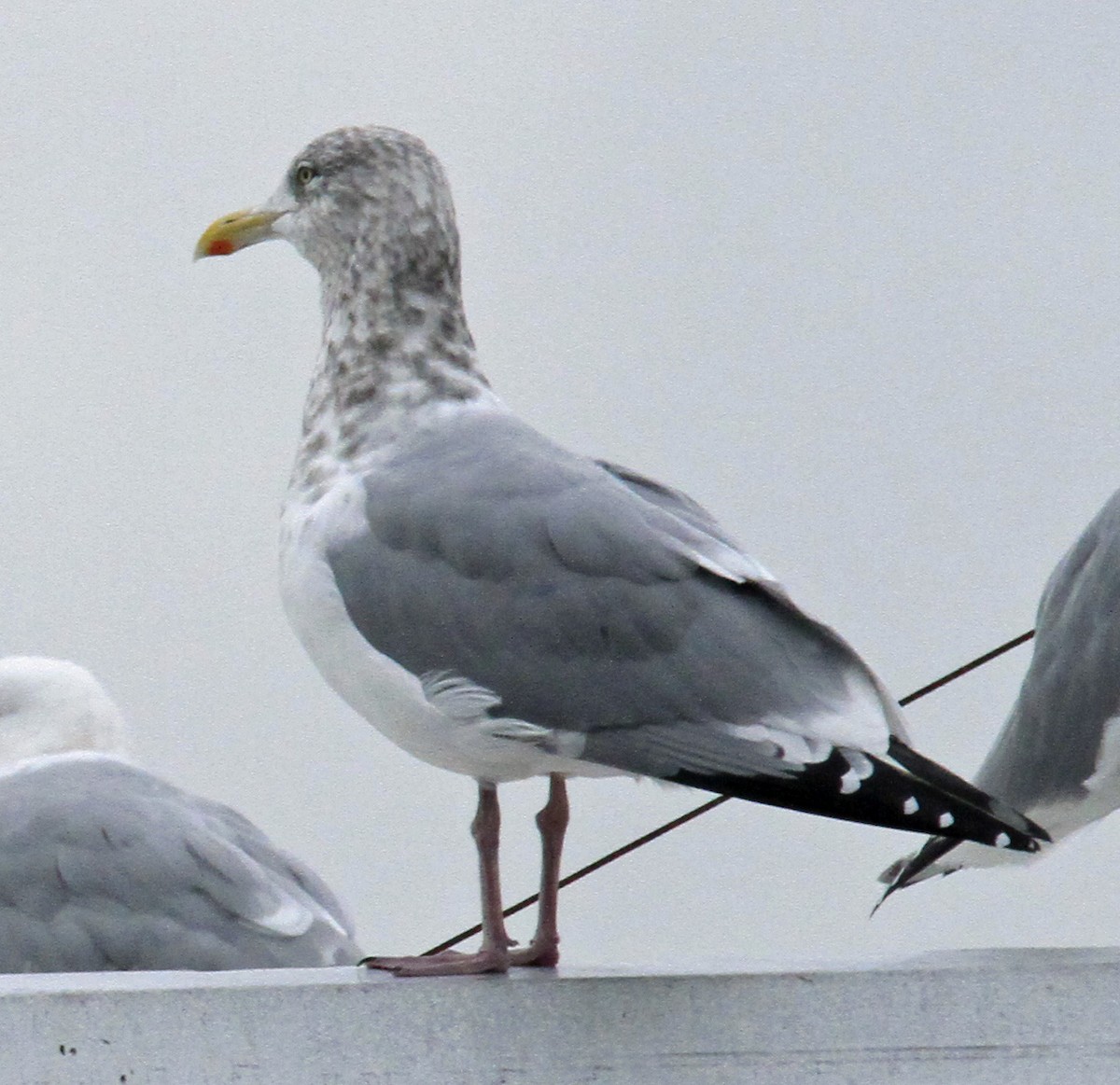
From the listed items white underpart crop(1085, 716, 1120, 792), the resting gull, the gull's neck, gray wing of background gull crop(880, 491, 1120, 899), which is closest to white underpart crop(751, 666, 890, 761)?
the gull's neck

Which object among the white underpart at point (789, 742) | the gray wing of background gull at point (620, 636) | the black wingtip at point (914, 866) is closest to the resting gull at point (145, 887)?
the black wingtip at point (914, 866)

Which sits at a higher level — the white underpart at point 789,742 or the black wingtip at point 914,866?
the white underpart at point 789,742

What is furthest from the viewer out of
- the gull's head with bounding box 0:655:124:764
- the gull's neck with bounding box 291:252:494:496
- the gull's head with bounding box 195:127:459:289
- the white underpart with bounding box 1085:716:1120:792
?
the gull's head with bounding box 0:655:124:764

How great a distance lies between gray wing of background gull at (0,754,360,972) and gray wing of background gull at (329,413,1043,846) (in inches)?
39.6


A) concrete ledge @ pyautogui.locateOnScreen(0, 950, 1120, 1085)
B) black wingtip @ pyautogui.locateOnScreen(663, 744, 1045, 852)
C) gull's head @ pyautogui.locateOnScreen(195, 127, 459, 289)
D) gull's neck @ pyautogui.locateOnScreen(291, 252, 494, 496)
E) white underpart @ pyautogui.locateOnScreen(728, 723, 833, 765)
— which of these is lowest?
concrete ledge @ pyautogui.locateOnScreen(0, 950, 1120, 1085)

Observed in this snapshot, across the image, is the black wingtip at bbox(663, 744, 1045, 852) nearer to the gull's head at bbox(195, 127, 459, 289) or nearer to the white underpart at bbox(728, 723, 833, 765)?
the white underpart at bbox(728, 723, 833, 765)

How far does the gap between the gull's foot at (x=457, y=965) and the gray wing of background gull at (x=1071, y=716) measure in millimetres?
600

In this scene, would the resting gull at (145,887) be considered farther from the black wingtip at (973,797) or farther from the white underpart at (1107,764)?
the black wingtip at (973,797)

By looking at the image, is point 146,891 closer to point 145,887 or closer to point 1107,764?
point 145,887

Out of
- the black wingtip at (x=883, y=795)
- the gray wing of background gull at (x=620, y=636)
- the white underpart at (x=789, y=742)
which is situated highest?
the gray wing of background gull at (x=620, y=636)

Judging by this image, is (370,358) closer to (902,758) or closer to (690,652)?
(690,652)

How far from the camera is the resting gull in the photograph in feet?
9.69

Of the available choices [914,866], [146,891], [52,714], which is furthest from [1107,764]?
[52,714]

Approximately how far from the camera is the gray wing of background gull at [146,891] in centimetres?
295
